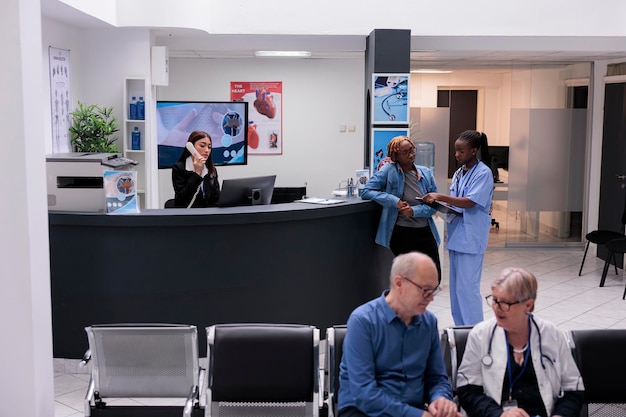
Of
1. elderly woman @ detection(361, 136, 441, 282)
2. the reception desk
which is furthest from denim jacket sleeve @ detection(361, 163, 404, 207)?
the reception desk

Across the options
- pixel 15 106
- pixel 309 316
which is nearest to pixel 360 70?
pixel 309 316

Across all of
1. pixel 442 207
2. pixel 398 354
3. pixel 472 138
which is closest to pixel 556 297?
pixel 442 207

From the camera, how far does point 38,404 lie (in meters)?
4.07

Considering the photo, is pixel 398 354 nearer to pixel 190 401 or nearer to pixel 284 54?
pixel 190 401

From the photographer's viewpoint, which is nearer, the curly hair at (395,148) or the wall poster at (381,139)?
the curly hair at (395,148)

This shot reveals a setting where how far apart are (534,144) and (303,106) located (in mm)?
3531

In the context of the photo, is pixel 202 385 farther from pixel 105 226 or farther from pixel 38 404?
pixel 105 226

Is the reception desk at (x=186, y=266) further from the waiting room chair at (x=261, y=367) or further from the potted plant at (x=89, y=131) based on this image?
the potted plant at (x=89, y=131)

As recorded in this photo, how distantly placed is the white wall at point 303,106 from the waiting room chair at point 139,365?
8.27 meters

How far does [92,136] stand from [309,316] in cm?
342

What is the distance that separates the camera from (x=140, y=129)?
831 centimetres

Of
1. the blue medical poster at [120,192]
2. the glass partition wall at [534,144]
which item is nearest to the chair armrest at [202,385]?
the blue medical poster at [120,192]

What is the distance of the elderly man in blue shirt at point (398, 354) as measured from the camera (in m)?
3.08

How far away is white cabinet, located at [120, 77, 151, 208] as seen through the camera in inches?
322
